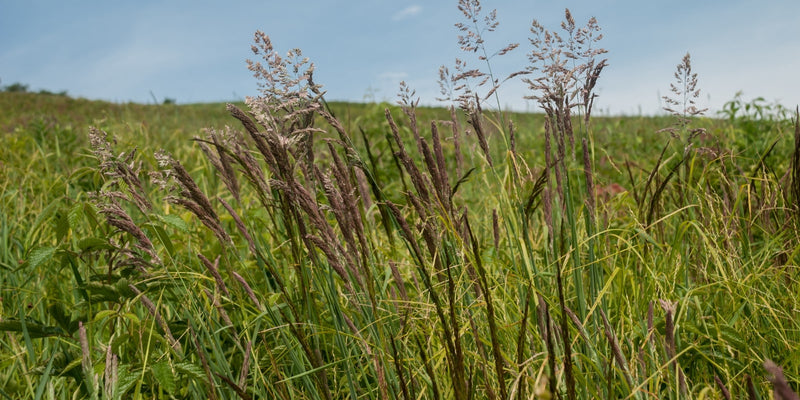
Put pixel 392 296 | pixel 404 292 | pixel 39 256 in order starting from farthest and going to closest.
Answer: pixel 39 256, pixel 392 296, pixel 404 292

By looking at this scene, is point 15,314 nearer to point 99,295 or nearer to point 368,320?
point 99,295

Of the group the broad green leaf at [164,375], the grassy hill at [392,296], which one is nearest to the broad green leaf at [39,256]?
the grassy hill at [392,296]

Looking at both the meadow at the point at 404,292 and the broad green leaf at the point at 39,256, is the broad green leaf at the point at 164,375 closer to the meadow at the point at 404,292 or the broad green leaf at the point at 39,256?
the meadow at the point at 404,292

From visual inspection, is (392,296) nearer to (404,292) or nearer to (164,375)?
(404,292)

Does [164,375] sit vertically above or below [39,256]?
below

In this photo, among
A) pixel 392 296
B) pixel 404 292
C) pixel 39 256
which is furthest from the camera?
pixel 39 256

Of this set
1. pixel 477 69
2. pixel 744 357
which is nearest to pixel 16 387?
pixel 477 69

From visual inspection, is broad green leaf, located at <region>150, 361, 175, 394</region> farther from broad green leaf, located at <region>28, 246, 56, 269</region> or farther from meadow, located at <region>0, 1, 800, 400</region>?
broad green leaf, located at <region>28, 246, 56, 269</region>

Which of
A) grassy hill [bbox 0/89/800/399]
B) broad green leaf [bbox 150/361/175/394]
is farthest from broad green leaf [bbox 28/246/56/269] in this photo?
broad green leaf [bbox 150/361/175/394]

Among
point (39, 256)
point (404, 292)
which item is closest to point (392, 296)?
point (404, 292)

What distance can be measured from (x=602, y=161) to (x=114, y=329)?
5643 millimetres

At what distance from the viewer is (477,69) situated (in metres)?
1.74

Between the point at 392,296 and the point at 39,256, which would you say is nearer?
the point at 392,296

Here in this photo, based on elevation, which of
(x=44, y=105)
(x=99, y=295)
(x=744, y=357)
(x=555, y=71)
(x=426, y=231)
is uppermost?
(x=44, y=105)
